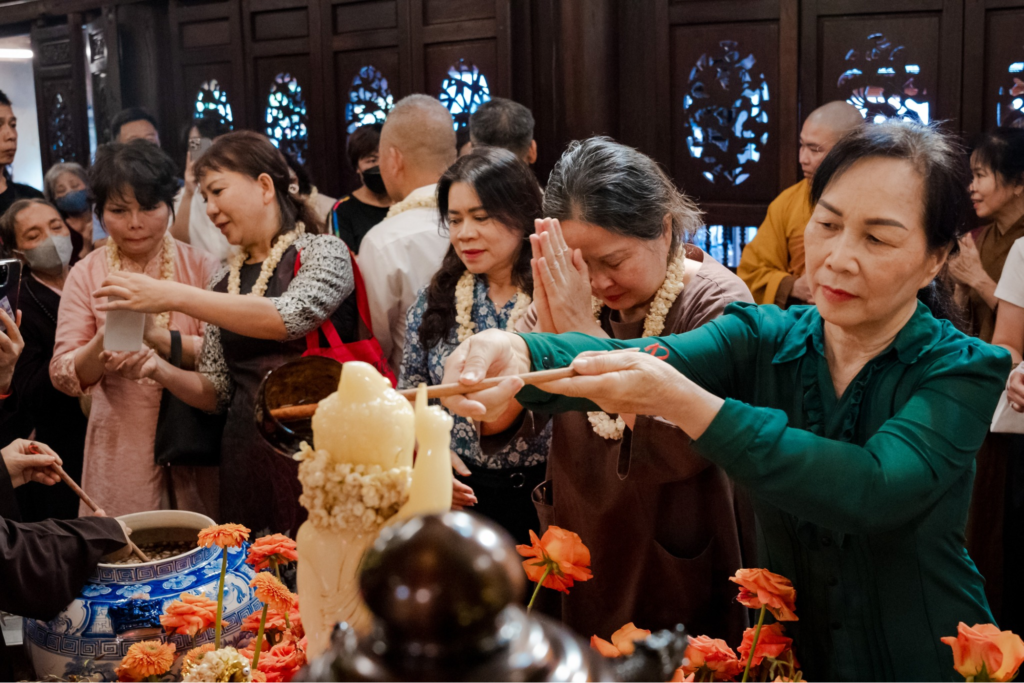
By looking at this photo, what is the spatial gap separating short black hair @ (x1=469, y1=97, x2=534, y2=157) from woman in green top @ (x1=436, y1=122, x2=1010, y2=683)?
7.35ft

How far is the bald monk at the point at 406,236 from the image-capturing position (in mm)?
2744

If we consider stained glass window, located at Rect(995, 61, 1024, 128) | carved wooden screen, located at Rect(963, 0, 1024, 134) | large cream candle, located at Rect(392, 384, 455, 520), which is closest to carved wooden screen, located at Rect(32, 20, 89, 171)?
carved wooden screen, located at Rect(963, 0, 1024, 134)

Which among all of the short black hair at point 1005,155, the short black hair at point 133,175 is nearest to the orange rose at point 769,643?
the short black hair at point 133,175

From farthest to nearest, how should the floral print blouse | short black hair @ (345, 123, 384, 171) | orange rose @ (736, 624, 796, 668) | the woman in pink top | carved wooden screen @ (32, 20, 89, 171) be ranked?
1. carved wooden screen @ (32, 20, 89, 171)
2. short black hair @ (345, 123, 384, 171)
3. the woman in pink top
4. the floral print blouse
5. orange rose @ (736, 624, 796, 668)

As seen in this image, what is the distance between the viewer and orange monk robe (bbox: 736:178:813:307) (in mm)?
3541

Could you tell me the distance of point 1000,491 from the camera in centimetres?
282

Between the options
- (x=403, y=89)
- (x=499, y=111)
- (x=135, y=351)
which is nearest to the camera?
(x=135, y=351)

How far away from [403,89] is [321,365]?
3.90 meters

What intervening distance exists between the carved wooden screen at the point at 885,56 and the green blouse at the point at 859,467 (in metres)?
2.64

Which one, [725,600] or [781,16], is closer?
[725,600]

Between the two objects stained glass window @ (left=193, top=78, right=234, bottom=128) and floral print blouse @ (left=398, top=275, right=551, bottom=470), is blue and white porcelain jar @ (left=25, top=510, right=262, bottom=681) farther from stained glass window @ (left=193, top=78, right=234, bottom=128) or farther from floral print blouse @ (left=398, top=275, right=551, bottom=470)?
stained glass window @ (left=193, top=78, right=234, bottom=128)

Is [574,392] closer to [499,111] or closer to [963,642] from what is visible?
[963,642]

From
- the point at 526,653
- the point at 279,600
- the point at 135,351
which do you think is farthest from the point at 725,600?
the point at 135,351

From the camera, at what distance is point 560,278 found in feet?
5.53
